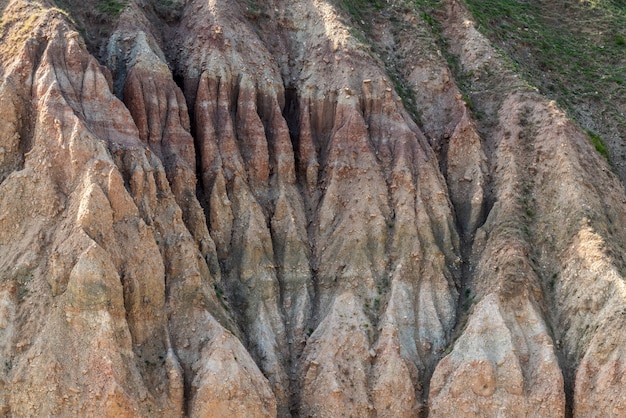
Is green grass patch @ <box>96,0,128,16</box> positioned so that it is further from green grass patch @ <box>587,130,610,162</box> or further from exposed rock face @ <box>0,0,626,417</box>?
green grass patch @ <box>587,130,610,162</box>

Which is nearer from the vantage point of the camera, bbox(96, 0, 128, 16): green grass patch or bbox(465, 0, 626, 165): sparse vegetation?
bbox(96, 0, 128, 16): green grass patch

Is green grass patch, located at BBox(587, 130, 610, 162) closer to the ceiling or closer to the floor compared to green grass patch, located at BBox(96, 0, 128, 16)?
closer to the floor

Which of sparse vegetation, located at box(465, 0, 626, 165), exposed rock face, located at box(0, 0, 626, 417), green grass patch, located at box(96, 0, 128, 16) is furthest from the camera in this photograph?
sparse vegetation, located at box(465, 0, 626, 165)

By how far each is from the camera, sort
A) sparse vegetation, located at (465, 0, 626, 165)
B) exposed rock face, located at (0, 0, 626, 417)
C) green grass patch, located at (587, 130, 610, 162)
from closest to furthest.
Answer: exposed rock face, located at (0, 0, 626, 417) → green grass patch, located at (587, 130, 610, 162) → sparse vegetation, located at (465, 0, 626, 165)

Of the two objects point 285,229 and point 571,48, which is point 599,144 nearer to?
point 571,48

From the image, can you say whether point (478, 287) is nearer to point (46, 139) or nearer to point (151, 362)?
point (151, 362)

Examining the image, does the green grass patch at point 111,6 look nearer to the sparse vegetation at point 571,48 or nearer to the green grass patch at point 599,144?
the sparse vegetation at point 571,48

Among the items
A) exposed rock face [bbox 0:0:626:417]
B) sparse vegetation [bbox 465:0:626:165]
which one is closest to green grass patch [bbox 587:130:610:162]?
sparse vegetation [bbox 465:0:626:165]

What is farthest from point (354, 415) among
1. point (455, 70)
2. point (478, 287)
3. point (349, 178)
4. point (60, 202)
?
point (455, 70)
